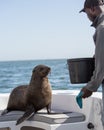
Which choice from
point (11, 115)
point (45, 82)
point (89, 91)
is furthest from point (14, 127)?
point (89, 91)

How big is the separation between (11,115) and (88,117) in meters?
1.10

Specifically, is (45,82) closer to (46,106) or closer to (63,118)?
(46,106)

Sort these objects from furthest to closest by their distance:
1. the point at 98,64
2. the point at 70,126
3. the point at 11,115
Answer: the point at 11,115 < the point at 70,126 < the point at 98,64

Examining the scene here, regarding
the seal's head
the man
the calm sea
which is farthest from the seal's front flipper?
the man

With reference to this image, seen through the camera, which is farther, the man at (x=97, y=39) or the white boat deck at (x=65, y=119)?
the white boat deck at (x=65, y=119)

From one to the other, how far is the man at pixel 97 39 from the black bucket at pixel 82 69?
10.9 inches

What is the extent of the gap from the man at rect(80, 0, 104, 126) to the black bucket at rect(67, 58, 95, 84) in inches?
10.9

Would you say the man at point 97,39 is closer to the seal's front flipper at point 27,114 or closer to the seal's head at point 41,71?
the seal's front flipper at point 27,114

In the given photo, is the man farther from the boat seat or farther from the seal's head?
the seal's head

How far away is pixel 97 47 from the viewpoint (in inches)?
146

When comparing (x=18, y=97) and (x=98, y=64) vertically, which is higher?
(x=98, y=64)

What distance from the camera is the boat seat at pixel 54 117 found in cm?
545

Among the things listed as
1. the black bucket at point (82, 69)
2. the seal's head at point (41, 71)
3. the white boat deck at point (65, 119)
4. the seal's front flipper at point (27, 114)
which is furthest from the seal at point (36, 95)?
the black bucket at point (82, 69)

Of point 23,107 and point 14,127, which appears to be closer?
point 14,127
